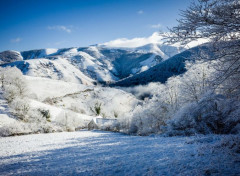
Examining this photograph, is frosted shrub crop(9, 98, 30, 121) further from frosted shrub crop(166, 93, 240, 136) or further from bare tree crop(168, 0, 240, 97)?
bare tree crop(168, 0, 240, 97)

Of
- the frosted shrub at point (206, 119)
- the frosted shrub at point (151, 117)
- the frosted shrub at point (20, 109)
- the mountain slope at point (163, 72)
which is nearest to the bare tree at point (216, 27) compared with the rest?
the frosted shrub at point (206, 119)

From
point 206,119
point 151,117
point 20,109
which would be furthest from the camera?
point 20,109

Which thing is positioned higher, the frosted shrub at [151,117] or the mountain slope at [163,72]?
the mountain slope at [163,72]

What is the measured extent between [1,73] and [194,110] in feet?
173

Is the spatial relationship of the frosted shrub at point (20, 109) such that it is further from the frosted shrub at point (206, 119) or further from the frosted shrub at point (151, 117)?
the frosted shrub at point (206, 119)

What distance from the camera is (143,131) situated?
72.0 feet

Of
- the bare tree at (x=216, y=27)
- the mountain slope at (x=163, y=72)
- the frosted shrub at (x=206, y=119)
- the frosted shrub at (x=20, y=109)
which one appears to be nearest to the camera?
the bare tree at (x=216, y=27)

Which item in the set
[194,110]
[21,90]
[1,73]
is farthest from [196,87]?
[1,73]

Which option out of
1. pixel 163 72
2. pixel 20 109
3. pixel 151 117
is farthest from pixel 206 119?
pixel 163 72

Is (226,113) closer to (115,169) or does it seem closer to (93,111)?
(115,169)

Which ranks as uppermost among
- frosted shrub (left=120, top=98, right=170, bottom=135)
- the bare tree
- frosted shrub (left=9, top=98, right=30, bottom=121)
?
the bare tree

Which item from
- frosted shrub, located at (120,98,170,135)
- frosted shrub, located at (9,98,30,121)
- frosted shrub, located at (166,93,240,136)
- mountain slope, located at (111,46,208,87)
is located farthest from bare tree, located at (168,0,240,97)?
mountain slope, located at (111,46,208,87)

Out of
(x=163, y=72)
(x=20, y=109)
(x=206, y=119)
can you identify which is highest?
(x=163, y=72)

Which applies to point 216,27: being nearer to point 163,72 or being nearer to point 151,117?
point 151,117
